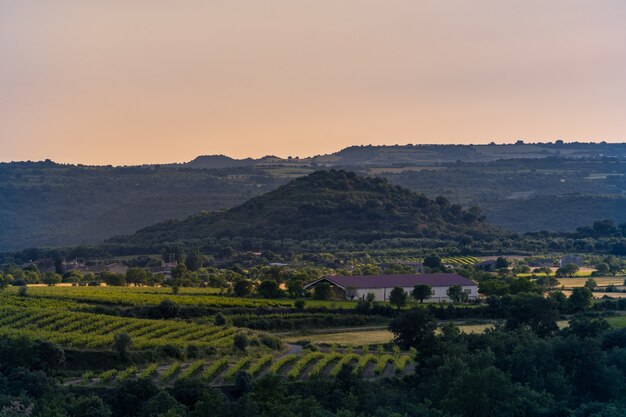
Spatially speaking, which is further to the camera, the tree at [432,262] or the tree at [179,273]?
the tree at [432,262]

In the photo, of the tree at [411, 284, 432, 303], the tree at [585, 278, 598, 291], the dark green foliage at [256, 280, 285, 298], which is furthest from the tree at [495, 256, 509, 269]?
the dark green foliage at [256, 280, 285, 298]

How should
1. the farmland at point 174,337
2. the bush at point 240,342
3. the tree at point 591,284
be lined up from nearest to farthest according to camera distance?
the farmland at point 174,337 → the bush at point 240,342 → the tree at point 591,284

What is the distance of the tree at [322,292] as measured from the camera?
69625 millimetres

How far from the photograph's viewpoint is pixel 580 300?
6506 centimetres

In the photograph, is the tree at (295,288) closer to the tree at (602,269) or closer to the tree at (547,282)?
the tree at (547,282)

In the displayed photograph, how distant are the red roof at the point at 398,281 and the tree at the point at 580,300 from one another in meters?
8.09

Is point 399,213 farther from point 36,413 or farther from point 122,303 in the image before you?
point 36,413

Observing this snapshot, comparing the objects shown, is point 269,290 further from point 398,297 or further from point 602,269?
point 602,269

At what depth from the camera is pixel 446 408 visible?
3759 cm

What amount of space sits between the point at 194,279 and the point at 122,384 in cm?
3842

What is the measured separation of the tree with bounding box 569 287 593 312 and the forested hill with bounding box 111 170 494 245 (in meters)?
49.4

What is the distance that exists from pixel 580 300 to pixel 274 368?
76.0 ft

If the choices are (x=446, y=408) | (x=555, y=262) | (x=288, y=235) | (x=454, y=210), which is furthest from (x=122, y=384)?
(x=454, y=210)

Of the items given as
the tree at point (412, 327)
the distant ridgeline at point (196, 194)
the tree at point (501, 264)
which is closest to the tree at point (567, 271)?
the tree at point (501, 264)
